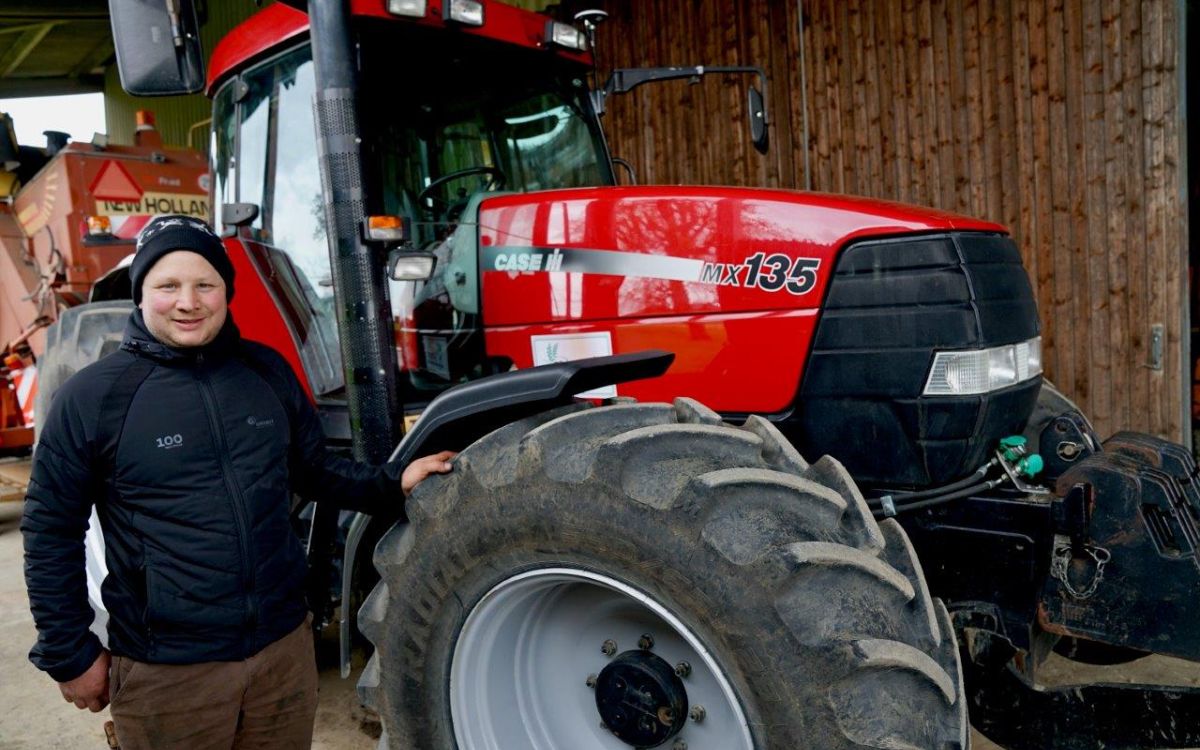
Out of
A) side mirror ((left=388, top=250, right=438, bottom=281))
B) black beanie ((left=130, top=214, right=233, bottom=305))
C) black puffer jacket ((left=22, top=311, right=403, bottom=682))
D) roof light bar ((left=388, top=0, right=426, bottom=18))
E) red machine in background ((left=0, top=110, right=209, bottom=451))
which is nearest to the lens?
black puffer jacket ((left=22, top=311, right=403, bottom=682))

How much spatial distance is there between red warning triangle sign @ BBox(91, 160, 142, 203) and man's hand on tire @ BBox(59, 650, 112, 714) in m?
5.02

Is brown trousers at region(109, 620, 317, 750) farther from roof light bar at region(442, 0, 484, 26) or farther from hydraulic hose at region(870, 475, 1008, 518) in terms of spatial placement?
roof light bar at region(442, 0, 484, 26)

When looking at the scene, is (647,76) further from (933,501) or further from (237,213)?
(933,501)

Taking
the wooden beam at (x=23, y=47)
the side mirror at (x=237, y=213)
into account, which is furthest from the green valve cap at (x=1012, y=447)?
the wooden beam at (x=23, y=47)

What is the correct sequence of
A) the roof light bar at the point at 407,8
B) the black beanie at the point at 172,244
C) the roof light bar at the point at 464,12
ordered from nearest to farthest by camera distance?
the black beanie at the point at 172,244
the roof light bar at the point at 407,8
the roof light bar at the point at 464,12

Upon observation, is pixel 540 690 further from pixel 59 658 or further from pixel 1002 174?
pixel 1002 174

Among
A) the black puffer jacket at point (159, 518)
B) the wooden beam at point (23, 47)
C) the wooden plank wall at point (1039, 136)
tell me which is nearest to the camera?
the black puffer jacket at point (159, 518)

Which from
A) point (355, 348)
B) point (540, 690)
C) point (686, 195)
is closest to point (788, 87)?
point (686, 195)

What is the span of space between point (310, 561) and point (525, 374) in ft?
3.48

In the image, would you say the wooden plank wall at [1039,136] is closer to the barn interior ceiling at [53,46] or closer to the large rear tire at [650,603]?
the large rear tire at [650,603]

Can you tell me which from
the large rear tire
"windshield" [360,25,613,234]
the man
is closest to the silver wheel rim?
the large rear tire

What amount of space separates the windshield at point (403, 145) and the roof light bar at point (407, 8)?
3.4 inches

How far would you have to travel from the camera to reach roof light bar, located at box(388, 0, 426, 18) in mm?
2730

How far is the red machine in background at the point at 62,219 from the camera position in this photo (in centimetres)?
604
